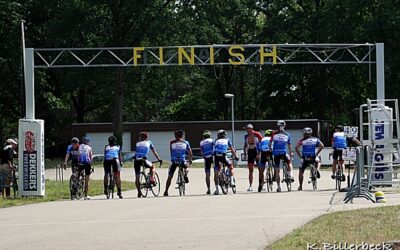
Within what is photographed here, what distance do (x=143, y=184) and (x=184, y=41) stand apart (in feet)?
107

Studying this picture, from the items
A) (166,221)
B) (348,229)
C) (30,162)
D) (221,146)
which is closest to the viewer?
(348,229)

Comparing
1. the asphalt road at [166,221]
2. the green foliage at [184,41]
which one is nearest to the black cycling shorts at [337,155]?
the asphalt road at [166,221]

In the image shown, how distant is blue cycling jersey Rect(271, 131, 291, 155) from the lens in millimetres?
22922

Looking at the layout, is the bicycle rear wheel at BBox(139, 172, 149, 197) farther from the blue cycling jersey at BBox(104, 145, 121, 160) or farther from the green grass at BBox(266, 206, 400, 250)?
the green grass at BBox(266, 206, 400, 250)

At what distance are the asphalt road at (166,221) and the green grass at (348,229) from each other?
0.40 m

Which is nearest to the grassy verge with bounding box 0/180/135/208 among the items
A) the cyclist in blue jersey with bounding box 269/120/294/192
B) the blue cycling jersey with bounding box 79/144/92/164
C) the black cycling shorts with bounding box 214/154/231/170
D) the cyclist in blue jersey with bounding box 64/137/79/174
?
the cyclist in blue jersey with bounding box 64/137/79/174

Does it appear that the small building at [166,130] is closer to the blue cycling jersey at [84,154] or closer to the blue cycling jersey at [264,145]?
the blue cycling jersey at [264,145]

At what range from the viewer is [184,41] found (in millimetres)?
54531

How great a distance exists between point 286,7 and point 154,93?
12487 millimetres

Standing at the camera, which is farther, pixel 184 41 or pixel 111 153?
pixel 184 41

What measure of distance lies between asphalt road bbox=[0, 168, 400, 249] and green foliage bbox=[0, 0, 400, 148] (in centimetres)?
3270

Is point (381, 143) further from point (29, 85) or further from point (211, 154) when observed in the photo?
point (29, 85)

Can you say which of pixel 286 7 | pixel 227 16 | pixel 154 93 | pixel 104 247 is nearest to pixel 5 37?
pixel 154 93

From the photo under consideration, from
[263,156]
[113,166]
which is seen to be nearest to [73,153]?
[113,166]
